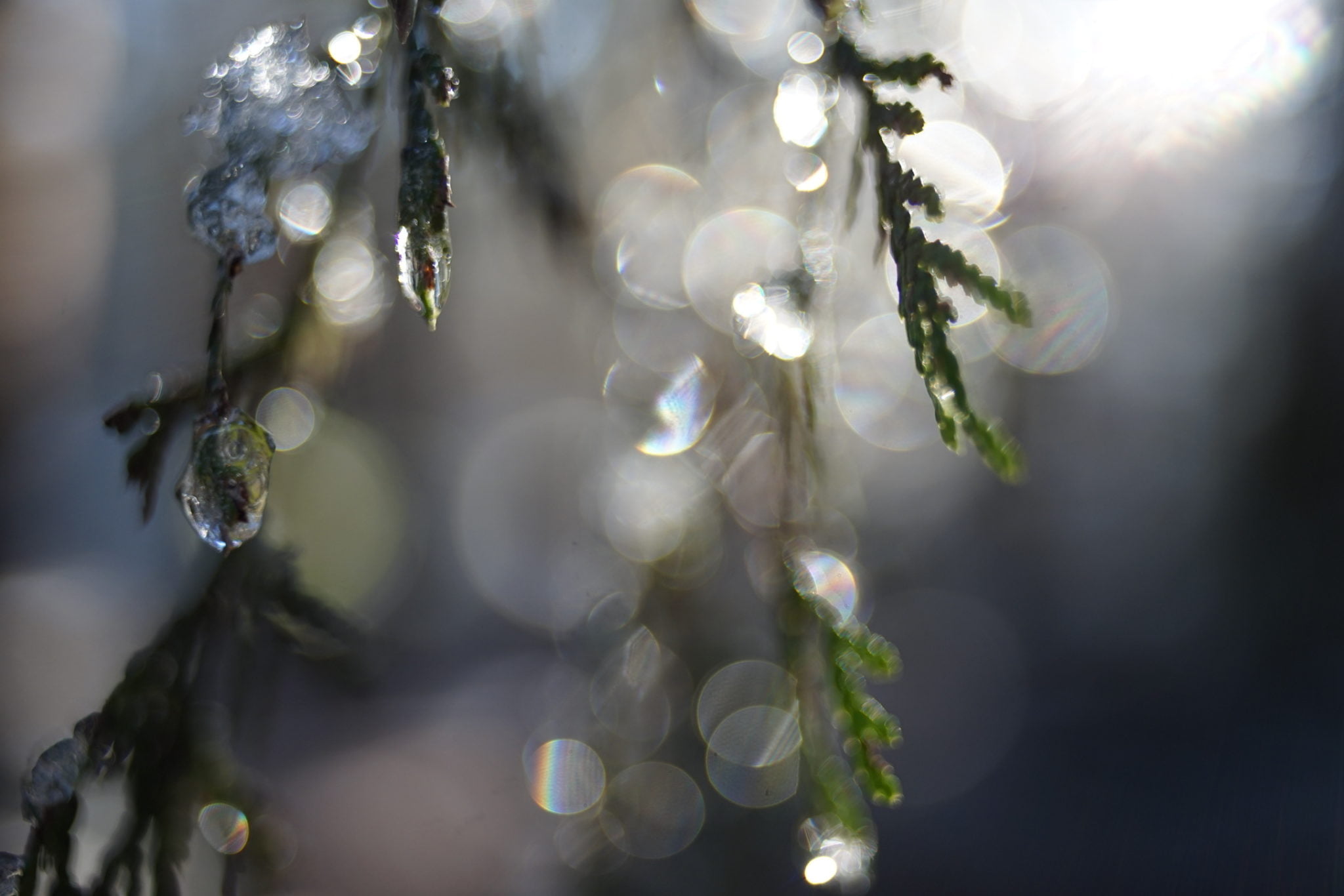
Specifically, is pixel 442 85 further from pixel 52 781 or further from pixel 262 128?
pixel 52 781

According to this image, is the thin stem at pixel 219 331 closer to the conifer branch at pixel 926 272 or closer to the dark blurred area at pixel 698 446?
the dark blurred area at pixel 698 446

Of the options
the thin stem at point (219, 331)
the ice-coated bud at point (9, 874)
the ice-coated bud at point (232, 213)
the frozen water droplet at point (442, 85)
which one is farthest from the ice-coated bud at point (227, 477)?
the ice-coated bud at point (9, 874)

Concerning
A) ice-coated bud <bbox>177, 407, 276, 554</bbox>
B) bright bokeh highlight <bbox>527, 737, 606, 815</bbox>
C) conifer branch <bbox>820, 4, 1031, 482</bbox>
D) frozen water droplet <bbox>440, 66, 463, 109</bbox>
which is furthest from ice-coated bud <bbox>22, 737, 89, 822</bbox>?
bright bokeh highlight <bbox>527, 737, 606, 815</bbox>

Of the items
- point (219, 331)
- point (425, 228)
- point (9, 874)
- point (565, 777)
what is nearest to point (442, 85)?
point (425, 228)

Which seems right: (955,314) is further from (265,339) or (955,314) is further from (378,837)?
(378,837)

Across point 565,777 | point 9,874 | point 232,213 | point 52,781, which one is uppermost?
point 232,213

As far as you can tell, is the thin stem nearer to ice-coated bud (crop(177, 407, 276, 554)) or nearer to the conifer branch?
ice-coated bud (crop(177, 407, 276, 554))

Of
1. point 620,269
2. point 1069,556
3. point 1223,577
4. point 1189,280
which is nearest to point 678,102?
point 620,269
